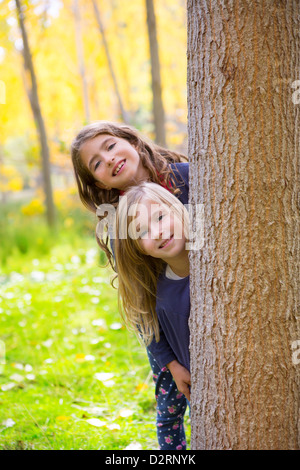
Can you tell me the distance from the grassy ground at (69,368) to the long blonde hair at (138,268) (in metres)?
0.51

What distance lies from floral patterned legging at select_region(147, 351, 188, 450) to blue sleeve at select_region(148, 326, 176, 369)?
0.20 metres

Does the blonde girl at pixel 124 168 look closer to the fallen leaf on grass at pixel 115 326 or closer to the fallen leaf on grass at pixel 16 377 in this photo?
the fallen leaf on grass at pixel 16 377

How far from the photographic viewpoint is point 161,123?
530 cm

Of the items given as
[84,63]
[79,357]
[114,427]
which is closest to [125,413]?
[114,427]

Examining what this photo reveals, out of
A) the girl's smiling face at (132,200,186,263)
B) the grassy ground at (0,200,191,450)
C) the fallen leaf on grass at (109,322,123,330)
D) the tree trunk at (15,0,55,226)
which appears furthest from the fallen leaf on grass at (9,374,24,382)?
the tree trunk at (15,0,55,226)

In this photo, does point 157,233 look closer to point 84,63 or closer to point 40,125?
point 40,125

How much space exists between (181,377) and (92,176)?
40.9 inches

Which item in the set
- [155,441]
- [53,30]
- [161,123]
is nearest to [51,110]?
[53,30]

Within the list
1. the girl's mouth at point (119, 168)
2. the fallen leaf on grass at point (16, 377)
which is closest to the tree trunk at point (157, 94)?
the fallen leaf on grass at point (16, 377)

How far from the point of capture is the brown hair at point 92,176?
6.49 feet

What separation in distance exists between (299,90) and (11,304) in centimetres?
406

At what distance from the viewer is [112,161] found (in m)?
1.92

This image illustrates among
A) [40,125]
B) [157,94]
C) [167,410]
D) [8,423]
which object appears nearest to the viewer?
[167,410]
